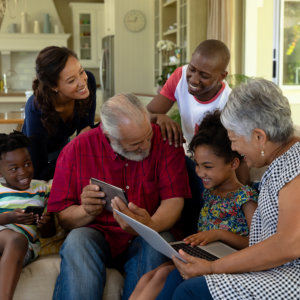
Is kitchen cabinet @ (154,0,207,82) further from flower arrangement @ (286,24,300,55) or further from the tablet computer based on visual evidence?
the tablet computer

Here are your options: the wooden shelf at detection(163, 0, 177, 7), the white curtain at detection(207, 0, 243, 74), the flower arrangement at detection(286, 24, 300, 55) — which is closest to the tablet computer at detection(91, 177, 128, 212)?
the white curtain at detection(207, 0, 243, 74)

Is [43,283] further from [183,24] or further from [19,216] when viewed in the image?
[183,24]

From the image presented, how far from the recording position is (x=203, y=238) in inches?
70.1

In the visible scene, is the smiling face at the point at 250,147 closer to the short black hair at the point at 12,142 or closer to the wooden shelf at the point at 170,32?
the short black hair at the point at 12,142

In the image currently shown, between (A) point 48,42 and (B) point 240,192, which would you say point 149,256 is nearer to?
(B) point 240,192

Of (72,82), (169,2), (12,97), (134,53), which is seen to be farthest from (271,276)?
(134,53)

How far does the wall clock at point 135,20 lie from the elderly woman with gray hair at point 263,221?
276 inches

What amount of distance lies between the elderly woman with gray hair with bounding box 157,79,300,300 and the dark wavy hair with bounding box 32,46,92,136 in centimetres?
128

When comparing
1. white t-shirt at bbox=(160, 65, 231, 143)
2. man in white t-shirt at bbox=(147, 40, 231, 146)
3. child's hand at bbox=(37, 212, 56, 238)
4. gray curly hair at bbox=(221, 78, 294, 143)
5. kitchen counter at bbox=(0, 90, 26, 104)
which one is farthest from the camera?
kitchen counter at bbox=(0, 90, 26, 104)

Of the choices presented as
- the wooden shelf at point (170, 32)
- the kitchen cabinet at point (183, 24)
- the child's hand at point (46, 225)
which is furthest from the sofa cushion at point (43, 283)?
the wooden shelf at point (170, 32)

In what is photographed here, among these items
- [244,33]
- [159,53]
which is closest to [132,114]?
[244,33]

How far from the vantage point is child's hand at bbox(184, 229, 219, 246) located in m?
1.76

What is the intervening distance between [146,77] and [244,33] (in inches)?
129

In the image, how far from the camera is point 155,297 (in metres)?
1.67
